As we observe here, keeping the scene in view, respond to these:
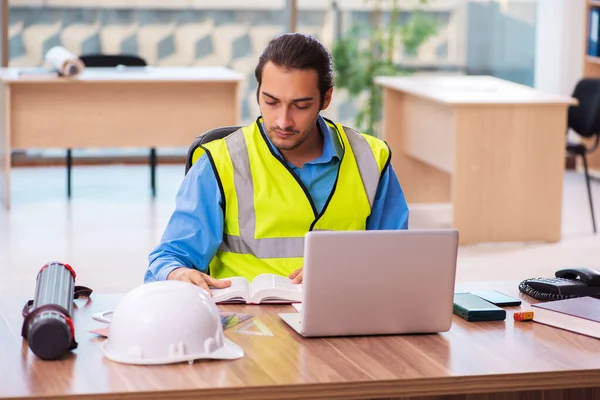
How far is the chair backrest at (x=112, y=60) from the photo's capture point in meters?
6.55

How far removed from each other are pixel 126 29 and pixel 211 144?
218 inches

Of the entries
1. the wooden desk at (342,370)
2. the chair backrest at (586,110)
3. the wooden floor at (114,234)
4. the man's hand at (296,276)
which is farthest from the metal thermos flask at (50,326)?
the chair backrest at (586,110)

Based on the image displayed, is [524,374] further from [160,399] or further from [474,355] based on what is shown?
[160,399]

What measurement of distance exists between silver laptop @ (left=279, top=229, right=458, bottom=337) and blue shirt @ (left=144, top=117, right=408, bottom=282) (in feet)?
1.44

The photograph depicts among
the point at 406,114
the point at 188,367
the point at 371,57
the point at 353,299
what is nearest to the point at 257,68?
the point at 353,299

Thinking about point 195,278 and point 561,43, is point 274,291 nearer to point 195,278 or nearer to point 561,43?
point 195,278

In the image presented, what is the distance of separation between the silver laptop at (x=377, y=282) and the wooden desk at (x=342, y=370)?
31 millimetres

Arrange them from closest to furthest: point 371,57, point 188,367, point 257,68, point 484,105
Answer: point 188,367 → point 257,68 → point 484,105 → point 371,57

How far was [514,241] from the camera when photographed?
5.47m

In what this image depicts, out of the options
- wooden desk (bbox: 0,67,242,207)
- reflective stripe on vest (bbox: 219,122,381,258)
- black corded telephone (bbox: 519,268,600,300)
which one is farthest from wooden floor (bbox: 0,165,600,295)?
black corded telephone (bbox: 519,268,600,300)

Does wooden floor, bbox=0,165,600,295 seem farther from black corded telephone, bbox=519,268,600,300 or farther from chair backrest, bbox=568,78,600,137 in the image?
black corded telephone, bbox=519,268,600,300

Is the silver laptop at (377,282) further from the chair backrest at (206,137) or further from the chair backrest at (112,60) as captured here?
the chair backrest at (112,60)

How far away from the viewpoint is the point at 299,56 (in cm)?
224

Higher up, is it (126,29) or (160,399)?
(126,29)
